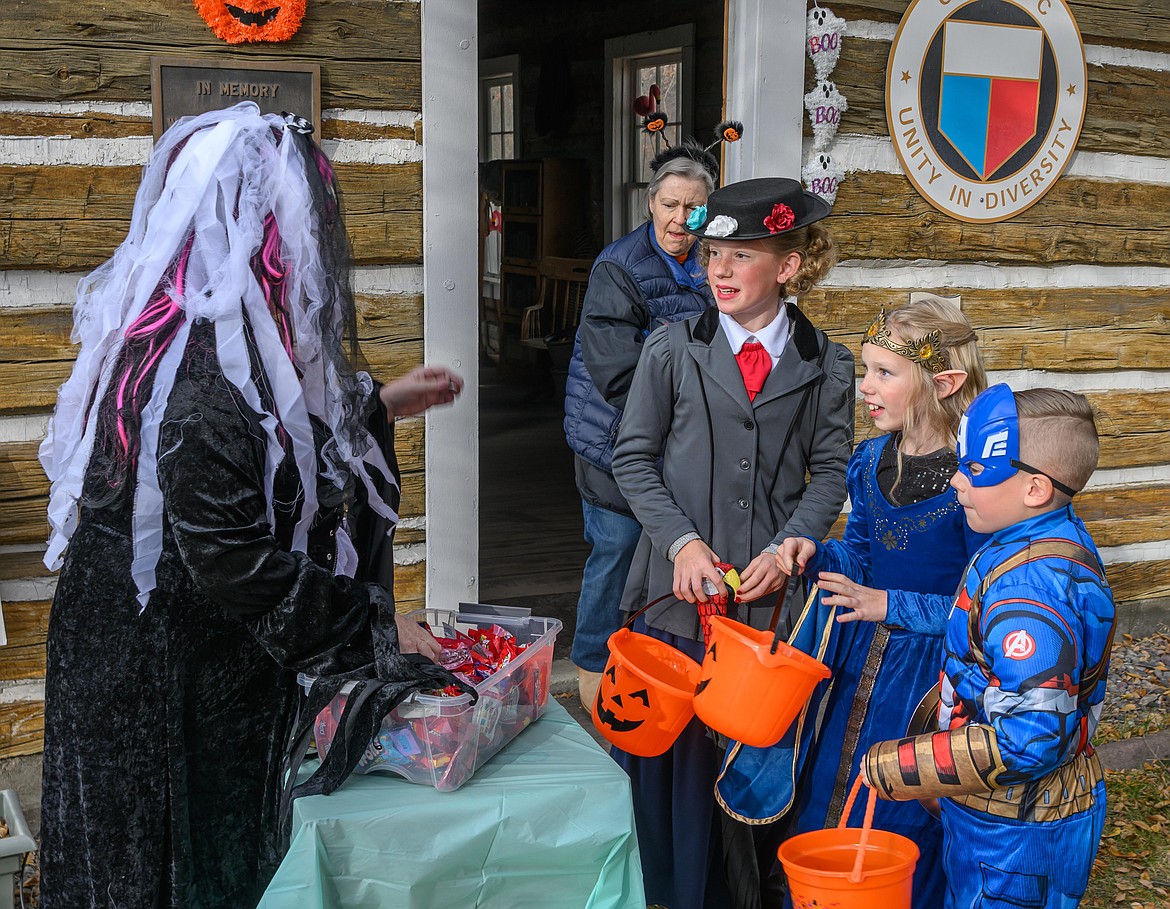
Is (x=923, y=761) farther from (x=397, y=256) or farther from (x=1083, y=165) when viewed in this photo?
(x=1083, y=165)

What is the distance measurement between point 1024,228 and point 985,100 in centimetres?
62

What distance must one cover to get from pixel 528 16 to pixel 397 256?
316 inches

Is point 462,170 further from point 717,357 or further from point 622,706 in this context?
point 622,706

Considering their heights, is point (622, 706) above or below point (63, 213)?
below

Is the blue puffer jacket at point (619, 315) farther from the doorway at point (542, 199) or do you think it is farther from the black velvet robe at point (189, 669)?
the doorway at point (542, 199)

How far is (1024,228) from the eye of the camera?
5.19 meters

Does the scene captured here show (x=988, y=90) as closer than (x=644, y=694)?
No

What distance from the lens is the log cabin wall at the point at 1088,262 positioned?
4848 millimetres

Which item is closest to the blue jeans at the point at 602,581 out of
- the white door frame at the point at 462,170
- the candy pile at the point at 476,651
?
the white door frame at the point at 462,170

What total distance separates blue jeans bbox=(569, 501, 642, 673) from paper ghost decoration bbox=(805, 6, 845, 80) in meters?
2.00

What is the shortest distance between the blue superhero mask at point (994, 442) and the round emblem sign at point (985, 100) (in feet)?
9.27

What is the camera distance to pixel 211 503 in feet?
6.50

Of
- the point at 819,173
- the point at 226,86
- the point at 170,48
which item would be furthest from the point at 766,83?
the point at 170,48

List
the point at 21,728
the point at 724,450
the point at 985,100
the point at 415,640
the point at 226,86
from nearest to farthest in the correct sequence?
the point at 415,640 < the point at 724,450 < the point at 226,86 < the point at 21,728 < the point at 985,100
